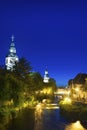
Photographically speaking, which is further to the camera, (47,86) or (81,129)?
(47,86)

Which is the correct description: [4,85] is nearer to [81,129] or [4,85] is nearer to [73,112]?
[73,112]

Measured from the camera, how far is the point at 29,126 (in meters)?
59.1

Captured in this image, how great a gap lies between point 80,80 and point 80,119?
92.1 metres

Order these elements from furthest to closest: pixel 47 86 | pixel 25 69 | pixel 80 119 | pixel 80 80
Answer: pixel 47 86
pixel 80 80
pixel 25 69
pixel 80 119

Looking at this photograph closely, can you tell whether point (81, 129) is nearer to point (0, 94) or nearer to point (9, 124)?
point (9, 124)

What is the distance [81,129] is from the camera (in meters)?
52.8

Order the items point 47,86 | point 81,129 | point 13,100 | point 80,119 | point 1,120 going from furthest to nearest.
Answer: point 47,86, point 13,100, point 80,119, point 1,120, point 81,129

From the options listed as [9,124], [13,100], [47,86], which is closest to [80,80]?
[47,86]

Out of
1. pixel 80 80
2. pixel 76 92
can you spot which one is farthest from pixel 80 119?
pixel 80 80

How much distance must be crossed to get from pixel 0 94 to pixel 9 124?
32.5 feet

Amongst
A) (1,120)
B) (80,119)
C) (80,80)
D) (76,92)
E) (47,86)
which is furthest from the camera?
(47,86)

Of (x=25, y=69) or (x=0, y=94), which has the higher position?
(x=25, y=69)

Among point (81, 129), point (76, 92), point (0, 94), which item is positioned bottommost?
point (81, 129)

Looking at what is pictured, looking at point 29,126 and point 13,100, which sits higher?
point 13,100
